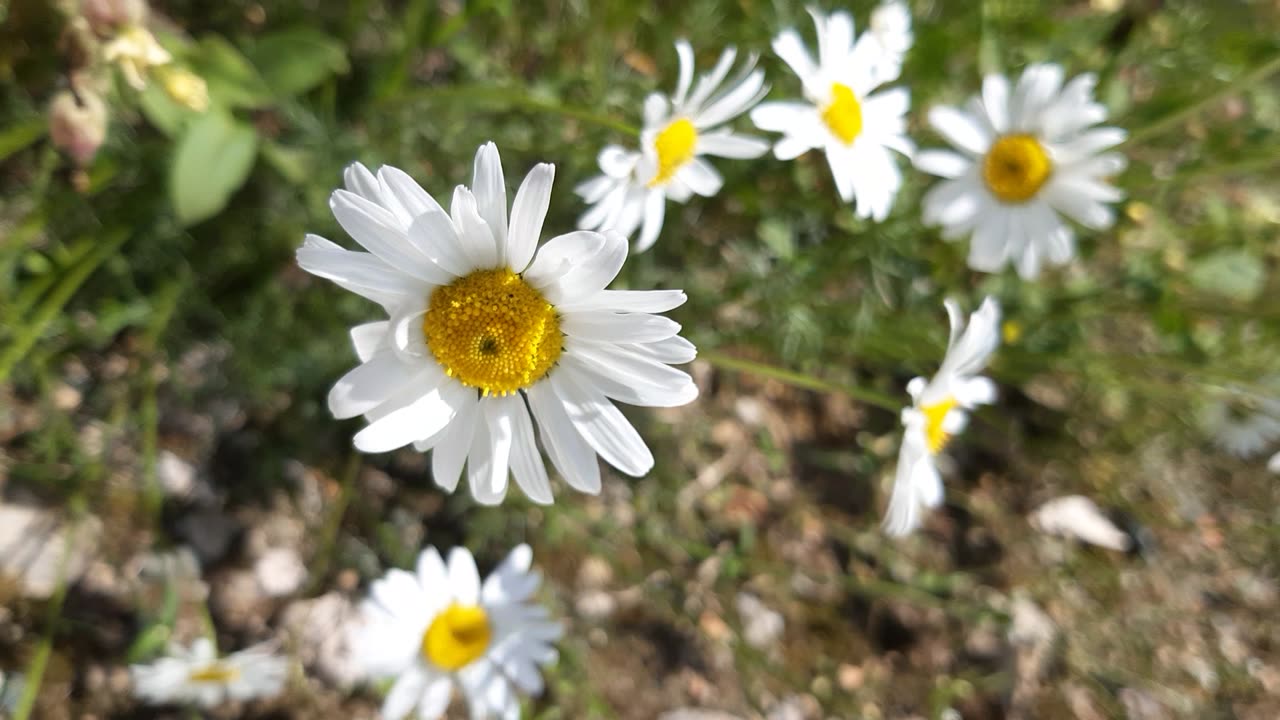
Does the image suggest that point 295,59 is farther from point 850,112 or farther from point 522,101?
point 850,112

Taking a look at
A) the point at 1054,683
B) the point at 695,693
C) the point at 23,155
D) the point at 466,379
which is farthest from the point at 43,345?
the point at 1054,683

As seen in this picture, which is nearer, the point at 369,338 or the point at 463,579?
the point at 369,338

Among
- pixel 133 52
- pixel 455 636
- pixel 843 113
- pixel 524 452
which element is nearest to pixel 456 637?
pixel 455 636

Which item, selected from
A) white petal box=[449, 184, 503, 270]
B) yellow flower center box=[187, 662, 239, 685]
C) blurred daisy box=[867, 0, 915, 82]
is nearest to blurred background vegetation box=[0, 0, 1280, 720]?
yellow flower center box=[187, 662, 239, 685]

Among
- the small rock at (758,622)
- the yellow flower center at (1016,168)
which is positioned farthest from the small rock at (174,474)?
the yellow flower center at (1016,168)

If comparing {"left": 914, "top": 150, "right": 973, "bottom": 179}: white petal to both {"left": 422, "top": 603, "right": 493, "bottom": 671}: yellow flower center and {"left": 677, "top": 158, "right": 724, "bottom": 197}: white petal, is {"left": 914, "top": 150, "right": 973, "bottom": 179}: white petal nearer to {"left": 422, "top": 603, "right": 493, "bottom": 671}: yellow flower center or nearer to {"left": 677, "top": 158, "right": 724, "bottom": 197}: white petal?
{"left": 677, "top": 158, "right": 724, "bottom": 197}: white petal
